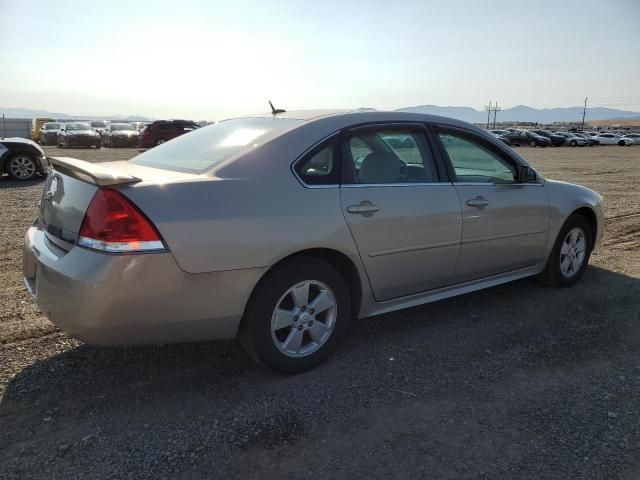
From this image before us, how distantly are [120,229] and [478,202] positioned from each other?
2523 mm

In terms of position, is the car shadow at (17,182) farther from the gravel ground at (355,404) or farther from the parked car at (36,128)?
the parked car at (36,128)

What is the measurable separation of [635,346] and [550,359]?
727mm

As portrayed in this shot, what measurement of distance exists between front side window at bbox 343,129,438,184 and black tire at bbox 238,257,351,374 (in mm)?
669

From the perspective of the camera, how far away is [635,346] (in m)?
3.68

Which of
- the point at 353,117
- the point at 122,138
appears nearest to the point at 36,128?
the point at 122,138

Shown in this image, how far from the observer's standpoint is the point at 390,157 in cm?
364

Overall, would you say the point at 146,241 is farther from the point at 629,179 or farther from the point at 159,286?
the point at 629,179

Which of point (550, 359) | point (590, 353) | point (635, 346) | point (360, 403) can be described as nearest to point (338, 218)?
point (360, 403)

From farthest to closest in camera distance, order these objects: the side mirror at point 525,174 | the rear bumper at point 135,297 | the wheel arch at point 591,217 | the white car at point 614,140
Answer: the white car at point 614,140, the wheel arch at point 591,217, the side mirror at point 525,174, the rear bumper at point 135,297

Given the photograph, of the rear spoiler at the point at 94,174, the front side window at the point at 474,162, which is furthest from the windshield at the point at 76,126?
the front side window at the point at 474,162

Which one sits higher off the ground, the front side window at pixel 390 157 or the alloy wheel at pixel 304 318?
the front side window at pixel 390 157

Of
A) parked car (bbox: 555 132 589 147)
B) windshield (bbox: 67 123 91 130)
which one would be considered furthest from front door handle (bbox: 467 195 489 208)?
parked car (bbox: 555 132 589 147)

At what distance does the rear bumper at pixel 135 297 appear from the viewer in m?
2.55

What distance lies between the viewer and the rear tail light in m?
2.56
